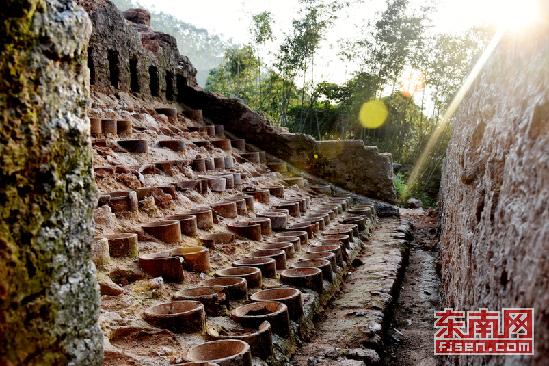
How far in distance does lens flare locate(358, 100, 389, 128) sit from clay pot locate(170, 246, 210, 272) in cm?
1434

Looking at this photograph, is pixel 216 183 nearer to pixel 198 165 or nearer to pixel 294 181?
pixel 198 165

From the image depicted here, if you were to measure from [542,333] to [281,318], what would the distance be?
1.60m

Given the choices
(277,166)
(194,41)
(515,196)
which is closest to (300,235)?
(277,166)

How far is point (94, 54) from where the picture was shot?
187 inches

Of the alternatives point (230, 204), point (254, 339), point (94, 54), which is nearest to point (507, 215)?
point (254, 339)

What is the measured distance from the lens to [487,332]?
3.80 ft

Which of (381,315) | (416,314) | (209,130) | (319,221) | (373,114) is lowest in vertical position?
(416,314)

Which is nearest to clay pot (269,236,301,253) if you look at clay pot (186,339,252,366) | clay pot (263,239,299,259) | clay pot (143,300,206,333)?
clay pot (263,239,299,259)

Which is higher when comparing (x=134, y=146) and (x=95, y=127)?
(x=95, y=127)

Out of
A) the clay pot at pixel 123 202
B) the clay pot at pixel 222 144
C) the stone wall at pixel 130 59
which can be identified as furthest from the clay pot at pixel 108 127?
the clay pot at pixel 222 144

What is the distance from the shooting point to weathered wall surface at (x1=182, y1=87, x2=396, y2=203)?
684cm

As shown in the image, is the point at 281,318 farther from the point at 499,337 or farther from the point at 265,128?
the point at 265,128

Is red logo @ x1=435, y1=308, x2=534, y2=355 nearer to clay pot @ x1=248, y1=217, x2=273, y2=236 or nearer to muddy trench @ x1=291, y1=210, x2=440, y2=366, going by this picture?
muddy trench @ x1=291, y1=210, x2=440, y2=366

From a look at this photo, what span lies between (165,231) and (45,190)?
6.21ft
